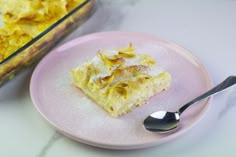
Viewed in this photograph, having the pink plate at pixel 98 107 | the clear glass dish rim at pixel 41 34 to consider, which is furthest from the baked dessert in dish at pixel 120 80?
the clear glass dish rim at pixel 41 34

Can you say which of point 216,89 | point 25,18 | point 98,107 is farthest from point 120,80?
point 25,18

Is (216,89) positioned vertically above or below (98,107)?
above

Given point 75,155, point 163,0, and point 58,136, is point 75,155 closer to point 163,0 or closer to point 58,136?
point 58,136

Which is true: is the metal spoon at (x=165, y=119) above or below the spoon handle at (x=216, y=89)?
below

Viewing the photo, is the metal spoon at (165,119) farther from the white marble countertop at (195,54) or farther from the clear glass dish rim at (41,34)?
the clear glass dish rim at (41,34)

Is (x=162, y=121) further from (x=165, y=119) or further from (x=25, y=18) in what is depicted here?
(x=25, y=18)

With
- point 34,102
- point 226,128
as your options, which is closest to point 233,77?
point 226,128
